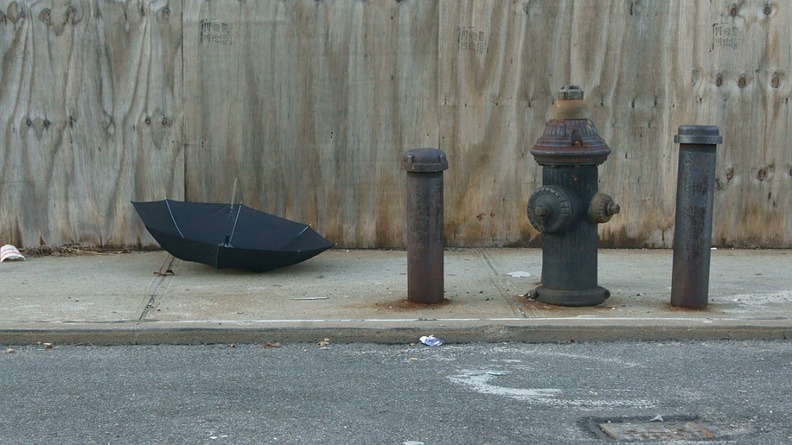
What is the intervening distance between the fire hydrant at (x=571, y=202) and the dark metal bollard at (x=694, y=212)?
47 cm

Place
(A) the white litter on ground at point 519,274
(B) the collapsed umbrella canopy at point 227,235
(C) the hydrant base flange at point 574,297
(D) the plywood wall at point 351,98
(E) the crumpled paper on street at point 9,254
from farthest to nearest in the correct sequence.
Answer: (D) the plywood wall at point 351,98 < (E) the crumpled paper on street at point 9,254 < (A) the white litter on ground at point 519,274 < (B) the collapsed umbrella canopy at point 227,235 < (C) the hydrant base flange at point 574,297

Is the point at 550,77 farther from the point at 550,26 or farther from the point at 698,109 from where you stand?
the point at 698,109

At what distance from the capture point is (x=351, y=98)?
9.20m

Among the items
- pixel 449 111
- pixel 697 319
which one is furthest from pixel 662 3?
pixel 697 319

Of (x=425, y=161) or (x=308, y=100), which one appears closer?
(x=425, y=161)

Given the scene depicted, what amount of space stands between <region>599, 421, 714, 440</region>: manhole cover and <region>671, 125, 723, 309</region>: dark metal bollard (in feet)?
7.17

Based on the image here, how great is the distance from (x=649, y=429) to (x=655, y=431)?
35 mm

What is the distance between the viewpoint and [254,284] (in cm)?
803

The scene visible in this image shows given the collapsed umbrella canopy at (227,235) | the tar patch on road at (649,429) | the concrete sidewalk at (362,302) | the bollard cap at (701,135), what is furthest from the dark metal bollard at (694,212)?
the collapsed umbrella canopy at (227,235)

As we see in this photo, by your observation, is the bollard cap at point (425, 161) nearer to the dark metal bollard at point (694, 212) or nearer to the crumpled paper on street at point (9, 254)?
the dark metal bollard at point (694, 212)

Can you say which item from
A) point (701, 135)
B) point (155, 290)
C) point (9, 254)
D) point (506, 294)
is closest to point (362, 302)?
point (506, 294)

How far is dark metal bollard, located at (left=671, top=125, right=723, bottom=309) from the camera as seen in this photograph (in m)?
6.97

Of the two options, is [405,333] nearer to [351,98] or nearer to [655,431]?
[655,431]

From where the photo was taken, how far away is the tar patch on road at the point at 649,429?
4.91m
